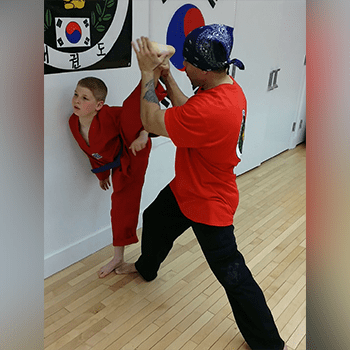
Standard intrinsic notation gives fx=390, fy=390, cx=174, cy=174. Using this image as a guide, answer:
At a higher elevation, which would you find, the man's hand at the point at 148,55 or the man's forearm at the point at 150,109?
the man's hand at the point at 148,55

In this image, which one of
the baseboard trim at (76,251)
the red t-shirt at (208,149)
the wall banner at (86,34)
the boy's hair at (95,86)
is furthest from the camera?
the baseboard trim at (76,251)

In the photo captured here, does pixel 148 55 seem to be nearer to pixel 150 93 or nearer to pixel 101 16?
pixel 150 93

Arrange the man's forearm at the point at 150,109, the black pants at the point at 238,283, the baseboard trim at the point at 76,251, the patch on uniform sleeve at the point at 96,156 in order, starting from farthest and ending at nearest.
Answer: the baseboard trim at the point at 76,251, the patch on uniform sleeve at the point at 96,156, the black pants at the point at 238,283, the man's forearm at the point at 150,109

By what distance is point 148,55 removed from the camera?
1497 mm

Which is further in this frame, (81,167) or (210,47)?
(81,167)

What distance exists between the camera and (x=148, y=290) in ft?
7.11

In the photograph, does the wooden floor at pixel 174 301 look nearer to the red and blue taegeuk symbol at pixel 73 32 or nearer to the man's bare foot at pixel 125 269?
the man's bare foot at pixel 125 269

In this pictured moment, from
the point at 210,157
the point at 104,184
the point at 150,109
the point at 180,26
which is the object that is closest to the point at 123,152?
the point at 104,184

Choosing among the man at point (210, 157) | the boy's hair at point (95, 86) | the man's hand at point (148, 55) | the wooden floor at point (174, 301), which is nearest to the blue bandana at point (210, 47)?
the man at point (210, 157)

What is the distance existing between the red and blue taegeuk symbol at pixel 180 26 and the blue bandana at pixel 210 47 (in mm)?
1009

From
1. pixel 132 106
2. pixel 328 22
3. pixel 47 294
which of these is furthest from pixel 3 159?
pixel 47 294

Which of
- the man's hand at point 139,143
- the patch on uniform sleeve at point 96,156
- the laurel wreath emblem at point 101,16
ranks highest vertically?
the laurel wreath emblem at point 101,16

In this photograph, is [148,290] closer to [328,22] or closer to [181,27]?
[181,27]

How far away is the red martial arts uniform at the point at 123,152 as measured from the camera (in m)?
1.98
